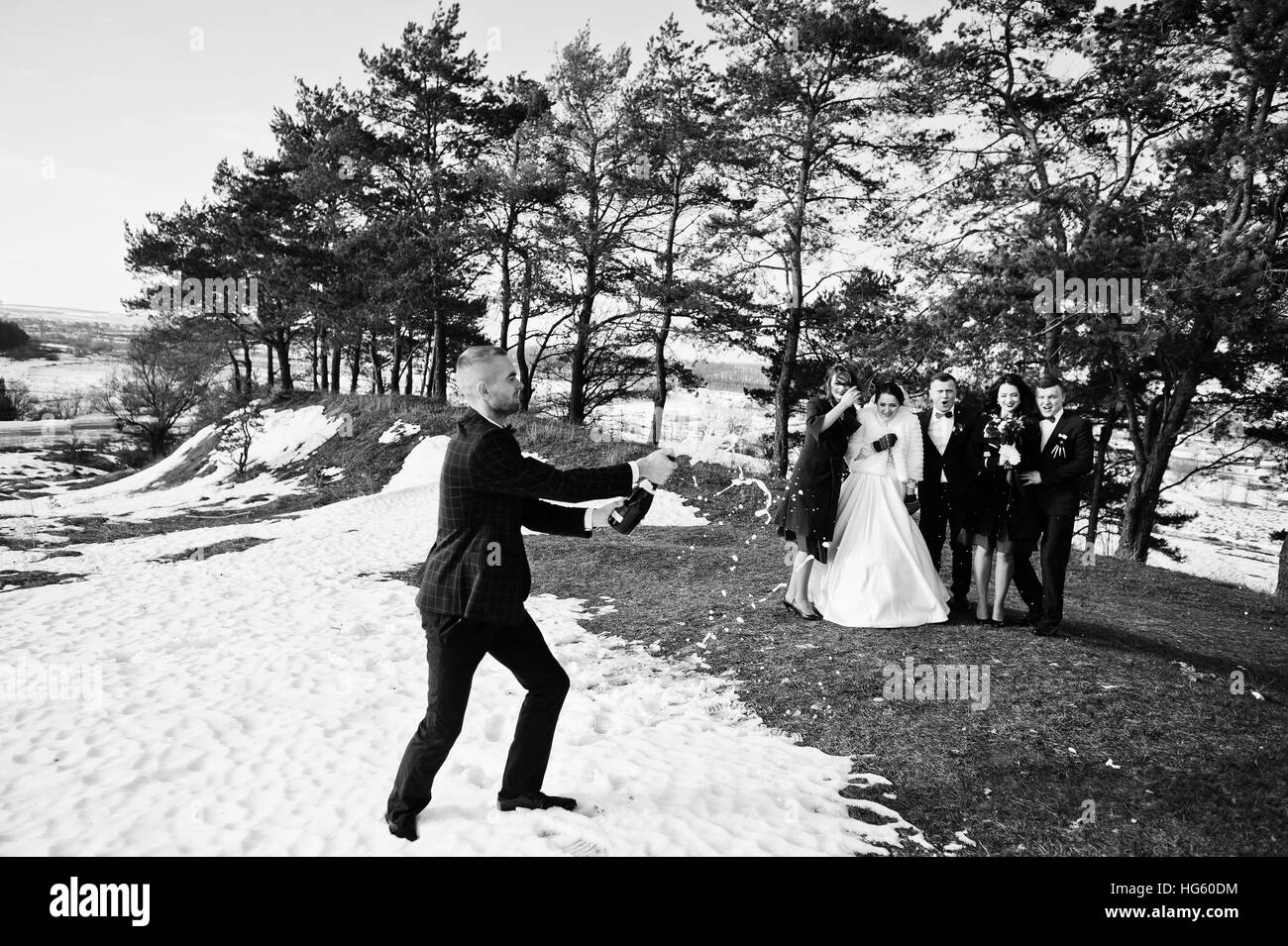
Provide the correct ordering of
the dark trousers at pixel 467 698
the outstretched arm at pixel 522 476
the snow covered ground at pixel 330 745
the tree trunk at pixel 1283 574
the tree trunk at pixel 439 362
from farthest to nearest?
the tree trunk at pixel 439 362, the tree trunk at pixel 1283 574, the snow covered ground at pixel 330 745, the dark trousers at pixel 467 698, the outstretched arm at pixel 522 476

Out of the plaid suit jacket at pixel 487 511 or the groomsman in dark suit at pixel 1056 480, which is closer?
the plaid suit jacket at pixel 487 511

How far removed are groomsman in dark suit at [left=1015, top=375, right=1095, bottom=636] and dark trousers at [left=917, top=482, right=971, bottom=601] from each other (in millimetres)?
716

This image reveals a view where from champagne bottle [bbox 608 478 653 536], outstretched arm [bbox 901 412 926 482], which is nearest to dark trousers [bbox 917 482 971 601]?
outstretched arm [bbox 901 412 926 482]

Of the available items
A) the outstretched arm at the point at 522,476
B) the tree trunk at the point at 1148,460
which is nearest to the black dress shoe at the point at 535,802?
the outstretched arm at the point at 522,476

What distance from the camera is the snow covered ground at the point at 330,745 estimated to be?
12.6 ft

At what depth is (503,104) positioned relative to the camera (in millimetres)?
26078

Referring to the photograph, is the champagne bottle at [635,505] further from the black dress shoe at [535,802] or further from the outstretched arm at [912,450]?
the outstretched arm at [912,450]

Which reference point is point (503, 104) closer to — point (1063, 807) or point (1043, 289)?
point (1043, 289)

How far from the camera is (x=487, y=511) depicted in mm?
3588

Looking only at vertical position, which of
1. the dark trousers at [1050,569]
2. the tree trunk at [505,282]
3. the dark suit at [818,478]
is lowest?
the dark trousers at [1050,569]

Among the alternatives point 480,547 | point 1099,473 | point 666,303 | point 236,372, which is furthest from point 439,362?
point 480,547

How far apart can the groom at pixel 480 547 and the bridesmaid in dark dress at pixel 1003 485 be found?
14.3 ft

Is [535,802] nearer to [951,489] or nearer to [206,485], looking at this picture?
[951,489]
